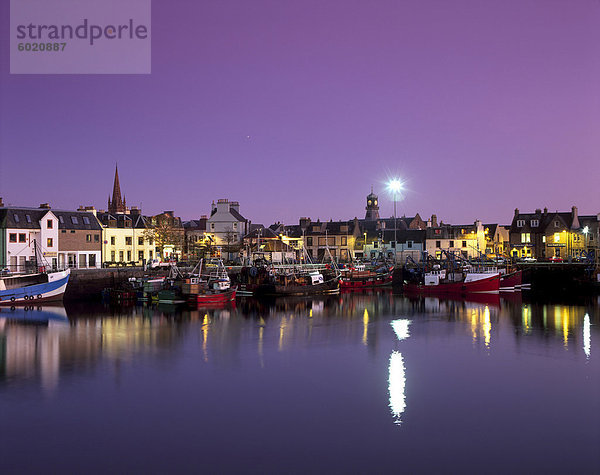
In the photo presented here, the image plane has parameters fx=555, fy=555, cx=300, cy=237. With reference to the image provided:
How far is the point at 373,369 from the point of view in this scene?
26.2 m

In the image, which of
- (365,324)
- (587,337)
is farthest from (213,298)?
(587,337)

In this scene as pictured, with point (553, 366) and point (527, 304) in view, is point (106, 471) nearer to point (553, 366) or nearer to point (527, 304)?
point (553, 366)

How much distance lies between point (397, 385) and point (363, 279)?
159ft

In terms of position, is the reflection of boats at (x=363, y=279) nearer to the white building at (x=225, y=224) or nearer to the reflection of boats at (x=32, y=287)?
the white building at (x=225, y=224)

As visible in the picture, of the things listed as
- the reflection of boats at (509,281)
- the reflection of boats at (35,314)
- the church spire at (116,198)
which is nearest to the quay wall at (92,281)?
the reflection of boats at (35,314)

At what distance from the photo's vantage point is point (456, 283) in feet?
208

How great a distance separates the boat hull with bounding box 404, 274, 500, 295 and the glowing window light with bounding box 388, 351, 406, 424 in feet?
115

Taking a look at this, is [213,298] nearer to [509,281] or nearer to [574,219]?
[509,281]

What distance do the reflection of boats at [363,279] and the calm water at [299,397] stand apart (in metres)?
29.9

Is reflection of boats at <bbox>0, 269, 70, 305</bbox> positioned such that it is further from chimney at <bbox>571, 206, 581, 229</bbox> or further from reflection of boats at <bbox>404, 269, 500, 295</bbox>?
chimney at <bbox>571, 206, 581, 229</bbox>

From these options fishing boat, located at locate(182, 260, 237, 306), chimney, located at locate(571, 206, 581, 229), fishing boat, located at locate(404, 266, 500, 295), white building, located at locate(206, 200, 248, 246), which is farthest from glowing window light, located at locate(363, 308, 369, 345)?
chimney, located at locate(571, 206, 581, 229)

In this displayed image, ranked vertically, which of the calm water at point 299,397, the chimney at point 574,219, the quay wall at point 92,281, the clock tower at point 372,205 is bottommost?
the calm water at point 299,397

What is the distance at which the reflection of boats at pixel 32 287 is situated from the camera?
4922 centimetres

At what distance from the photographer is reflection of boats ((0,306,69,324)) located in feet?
135
